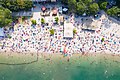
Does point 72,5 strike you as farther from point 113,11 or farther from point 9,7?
point 9,7

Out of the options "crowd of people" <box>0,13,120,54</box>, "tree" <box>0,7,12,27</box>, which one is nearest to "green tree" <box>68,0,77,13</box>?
"crowd of people" <box>0,13,120,54</box>

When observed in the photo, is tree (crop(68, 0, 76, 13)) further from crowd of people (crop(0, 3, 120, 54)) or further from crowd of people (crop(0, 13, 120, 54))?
crowd of people (crop(0, 13, 120, 54))

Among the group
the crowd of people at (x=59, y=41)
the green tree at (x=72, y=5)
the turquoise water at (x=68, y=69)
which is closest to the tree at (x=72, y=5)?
the green tree at (x=72, y=5)

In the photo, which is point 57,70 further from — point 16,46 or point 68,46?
point 16,46

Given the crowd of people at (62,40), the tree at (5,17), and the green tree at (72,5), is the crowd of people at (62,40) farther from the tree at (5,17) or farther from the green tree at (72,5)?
the tree at (5,17)

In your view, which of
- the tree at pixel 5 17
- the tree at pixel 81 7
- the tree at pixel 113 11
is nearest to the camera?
the tree at pixel 5 17
